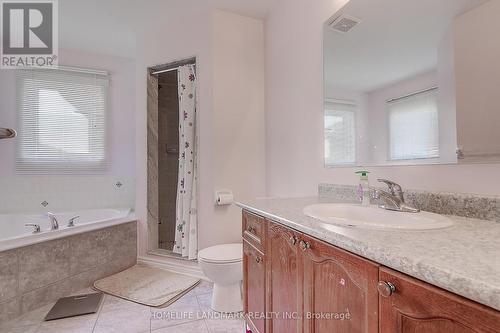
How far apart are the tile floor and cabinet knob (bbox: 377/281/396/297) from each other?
135 centimetres

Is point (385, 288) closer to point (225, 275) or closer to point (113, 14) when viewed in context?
point (225, 275)

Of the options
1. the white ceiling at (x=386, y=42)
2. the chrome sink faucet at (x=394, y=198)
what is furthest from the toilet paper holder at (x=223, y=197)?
the chrome sink faucet at (x=394, y=198)

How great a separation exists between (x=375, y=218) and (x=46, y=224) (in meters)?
3.06

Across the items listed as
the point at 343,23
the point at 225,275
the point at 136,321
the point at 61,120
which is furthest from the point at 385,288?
the point at 61,120

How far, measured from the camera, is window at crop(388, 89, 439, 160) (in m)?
1.07

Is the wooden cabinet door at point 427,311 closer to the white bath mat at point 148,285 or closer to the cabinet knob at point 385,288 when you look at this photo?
the cabinet knob at point 385,288

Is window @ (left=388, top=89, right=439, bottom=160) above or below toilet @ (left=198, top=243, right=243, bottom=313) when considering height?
above

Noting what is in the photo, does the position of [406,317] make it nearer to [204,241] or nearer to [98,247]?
[204,241]

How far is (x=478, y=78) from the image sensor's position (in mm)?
915

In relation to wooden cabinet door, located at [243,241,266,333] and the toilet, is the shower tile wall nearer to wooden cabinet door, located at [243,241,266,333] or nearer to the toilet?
the toilet

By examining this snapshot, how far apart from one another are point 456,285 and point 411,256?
0.10 metres

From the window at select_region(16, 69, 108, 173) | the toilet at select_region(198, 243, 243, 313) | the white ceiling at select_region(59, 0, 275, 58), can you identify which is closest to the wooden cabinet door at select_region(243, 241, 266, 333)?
the toilet at select_region(198, 243, 243, 313)

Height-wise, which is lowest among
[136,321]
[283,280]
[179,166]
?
[136,321]

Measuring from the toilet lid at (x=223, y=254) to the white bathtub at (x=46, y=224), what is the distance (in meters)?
1.12
